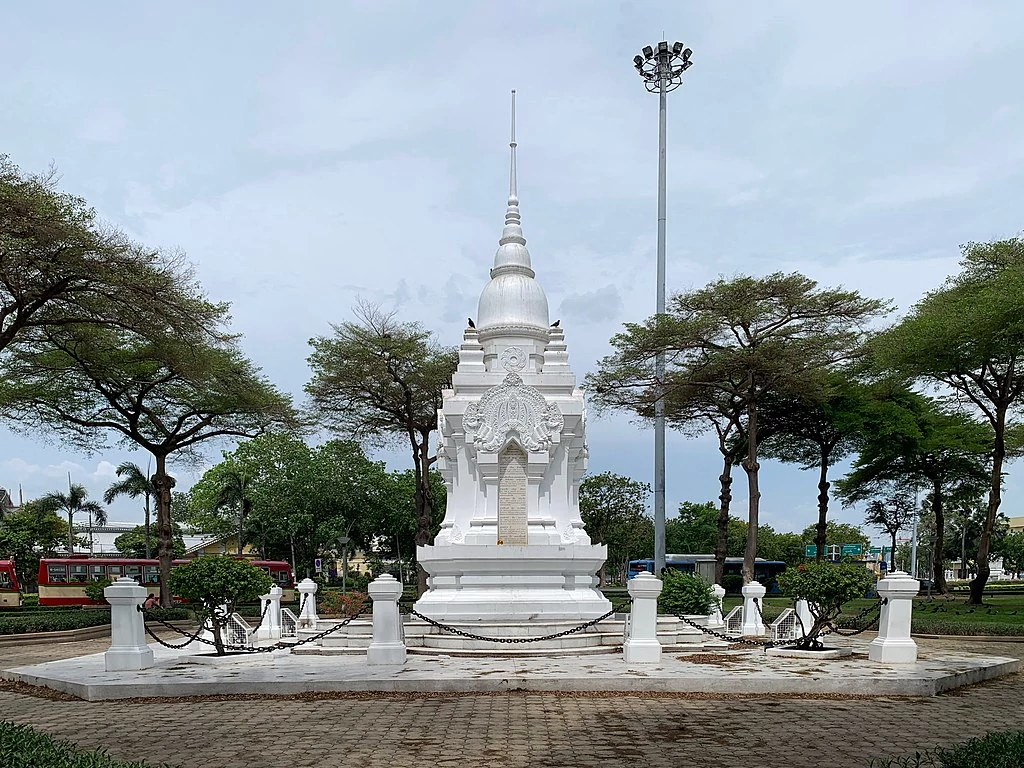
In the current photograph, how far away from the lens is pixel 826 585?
16.1m

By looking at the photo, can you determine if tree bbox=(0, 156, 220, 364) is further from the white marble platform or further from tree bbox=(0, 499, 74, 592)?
tree bbox=(0, 499, 74, 592)

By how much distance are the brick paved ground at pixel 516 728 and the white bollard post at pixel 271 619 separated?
300 inches

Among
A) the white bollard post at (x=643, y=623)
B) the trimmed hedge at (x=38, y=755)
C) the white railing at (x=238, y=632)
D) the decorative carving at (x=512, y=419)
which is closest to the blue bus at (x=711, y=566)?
the decorative carving at (x=512, y=419)

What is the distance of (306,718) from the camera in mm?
11227

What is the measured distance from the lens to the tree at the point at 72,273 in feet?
61.5

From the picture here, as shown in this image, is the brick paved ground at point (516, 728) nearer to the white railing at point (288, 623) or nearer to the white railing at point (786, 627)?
the white railing at point (786, 627)

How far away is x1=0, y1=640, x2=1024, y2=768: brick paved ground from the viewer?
354 inches

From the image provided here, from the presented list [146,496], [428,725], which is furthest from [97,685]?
[146,496]

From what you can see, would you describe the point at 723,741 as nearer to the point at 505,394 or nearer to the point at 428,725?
the point at 428,725

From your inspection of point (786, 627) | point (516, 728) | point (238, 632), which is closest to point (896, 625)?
point (786, 627)

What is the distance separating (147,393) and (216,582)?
17.7 meters

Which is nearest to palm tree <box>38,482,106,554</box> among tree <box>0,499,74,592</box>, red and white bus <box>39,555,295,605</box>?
tree <box>0,499,74,592</box>

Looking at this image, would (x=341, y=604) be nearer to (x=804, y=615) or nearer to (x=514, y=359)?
(x=514, y=359)

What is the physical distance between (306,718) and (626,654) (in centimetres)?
607
